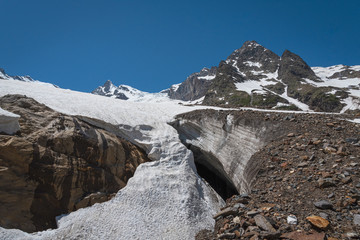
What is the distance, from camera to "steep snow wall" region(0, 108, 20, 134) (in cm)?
815

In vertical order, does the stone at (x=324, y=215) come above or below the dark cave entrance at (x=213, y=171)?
below

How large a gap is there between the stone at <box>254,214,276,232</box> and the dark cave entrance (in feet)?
29.1

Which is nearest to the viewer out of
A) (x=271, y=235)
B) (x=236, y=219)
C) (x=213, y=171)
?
(x=271, y=235)

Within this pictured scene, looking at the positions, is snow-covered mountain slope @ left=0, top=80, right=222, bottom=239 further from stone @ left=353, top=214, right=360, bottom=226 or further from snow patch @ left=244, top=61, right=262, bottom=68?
snow patch @ left=244, top=61, right=262, bottom=68

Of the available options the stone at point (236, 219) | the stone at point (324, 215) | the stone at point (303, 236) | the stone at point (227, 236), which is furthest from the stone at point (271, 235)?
the stone at point (324, 215)

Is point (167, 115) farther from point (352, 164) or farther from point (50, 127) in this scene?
point (352, 164)

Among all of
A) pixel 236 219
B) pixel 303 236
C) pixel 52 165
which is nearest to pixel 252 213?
pixel 236 219

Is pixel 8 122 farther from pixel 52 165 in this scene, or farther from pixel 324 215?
pixel 324 215

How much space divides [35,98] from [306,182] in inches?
555

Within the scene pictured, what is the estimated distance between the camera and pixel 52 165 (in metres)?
8.37

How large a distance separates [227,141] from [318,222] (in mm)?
9138

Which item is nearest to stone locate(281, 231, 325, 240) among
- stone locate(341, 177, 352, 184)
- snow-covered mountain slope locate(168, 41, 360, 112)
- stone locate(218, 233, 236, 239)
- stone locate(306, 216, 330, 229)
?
stone locate(306, 216, 330, 229)

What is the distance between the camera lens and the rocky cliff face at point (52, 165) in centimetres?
720

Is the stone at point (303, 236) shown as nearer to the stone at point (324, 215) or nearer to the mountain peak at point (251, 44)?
the stone at point (324, 215)
